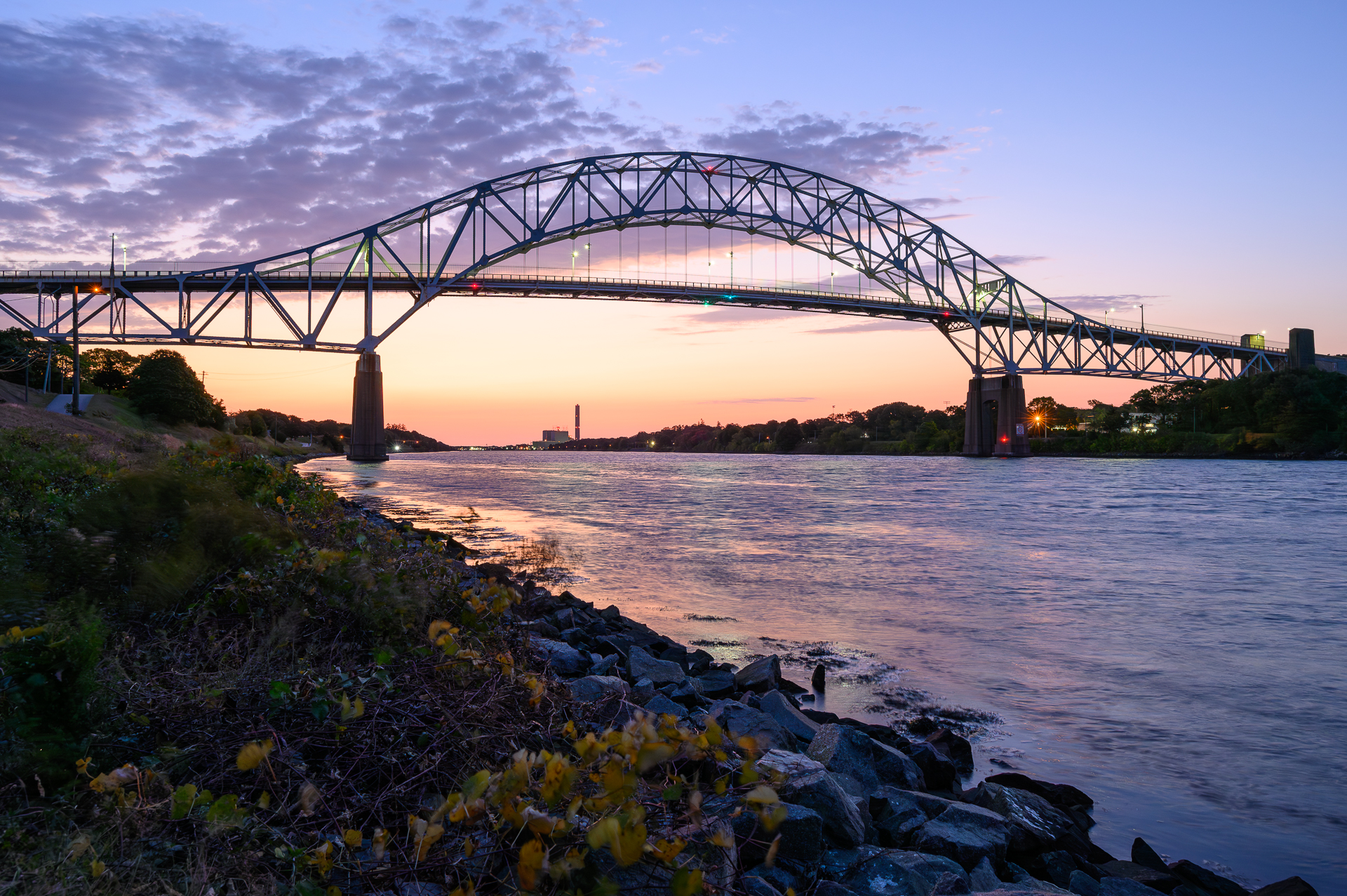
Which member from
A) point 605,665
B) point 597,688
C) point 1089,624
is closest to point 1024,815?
point 597,688

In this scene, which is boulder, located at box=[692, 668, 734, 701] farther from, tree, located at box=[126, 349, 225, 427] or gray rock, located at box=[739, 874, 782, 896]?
tree, located at box=[126, 349, 225, 427]

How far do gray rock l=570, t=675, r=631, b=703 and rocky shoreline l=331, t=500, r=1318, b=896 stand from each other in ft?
0.04

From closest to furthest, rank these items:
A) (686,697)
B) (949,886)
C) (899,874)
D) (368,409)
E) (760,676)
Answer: (949,886) < (899,874) < (686,697) < (760,676) < (368,409)

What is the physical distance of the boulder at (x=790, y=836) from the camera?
2.65m

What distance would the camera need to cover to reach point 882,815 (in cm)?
349

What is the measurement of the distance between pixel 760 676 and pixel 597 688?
1794 mm

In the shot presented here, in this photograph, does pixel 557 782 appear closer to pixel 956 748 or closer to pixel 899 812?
pixel 899 812

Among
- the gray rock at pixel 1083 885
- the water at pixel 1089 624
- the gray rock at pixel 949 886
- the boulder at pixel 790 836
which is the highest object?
the boulder at pixel 790 836

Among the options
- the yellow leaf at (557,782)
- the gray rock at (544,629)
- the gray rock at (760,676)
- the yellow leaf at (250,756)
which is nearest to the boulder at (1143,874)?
the gray rock at (760,676)

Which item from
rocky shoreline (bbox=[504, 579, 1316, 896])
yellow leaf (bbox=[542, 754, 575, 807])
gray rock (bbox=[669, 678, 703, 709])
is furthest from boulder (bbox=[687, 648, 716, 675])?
yellow leaf (bbox=[542, 754, 575, 807])

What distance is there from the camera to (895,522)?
23.2 m

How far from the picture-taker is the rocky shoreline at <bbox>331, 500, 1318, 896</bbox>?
273 centimetres

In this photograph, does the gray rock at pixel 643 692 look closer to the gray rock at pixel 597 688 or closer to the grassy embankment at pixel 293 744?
the gray rock at pixel 597 688

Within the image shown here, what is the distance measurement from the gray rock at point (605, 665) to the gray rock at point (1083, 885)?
10.6 feet
